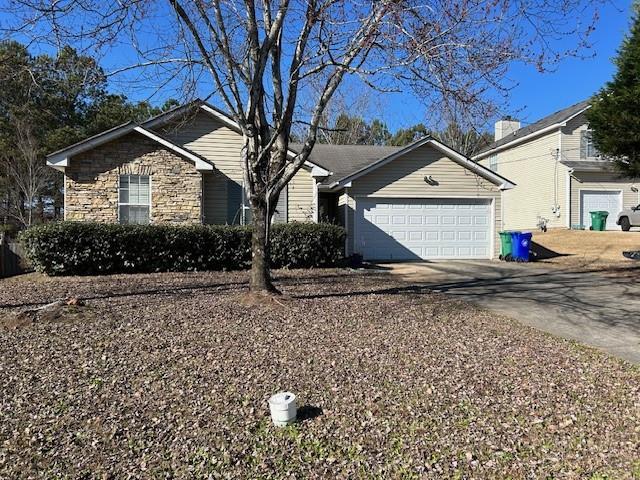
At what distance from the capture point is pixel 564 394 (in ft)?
14.9

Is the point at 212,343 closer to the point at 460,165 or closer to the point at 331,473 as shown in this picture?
the point at 331,473

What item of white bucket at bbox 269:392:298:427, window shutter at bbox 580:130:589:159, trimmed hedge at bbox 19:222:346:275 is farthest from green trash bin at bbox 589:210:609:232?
white bucket at bbox 269:392:298:427

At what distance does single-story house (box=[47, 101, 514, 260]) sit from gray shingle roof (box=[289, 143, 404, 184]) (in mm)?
129

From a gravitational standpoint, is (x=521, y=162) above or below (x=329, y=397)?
above

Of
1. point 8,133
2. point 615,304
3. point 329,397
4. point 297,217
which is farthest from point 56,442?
point 8,133

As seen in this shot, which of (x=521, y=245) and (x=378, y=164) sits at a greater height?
(x=378, y=164)

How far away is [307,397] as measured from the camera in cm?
435

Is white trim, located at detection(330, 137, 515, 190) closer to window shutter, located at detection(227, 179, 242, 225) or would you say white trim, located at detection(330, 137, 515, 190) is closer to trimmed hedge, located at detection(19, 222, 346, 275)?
trimmed hedge, located at detection(19, 222, 346, 275)

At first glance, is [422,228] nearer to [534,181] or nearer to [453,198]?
[453,198]

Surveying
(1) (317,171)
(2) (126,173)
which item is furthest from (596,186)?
(2) (126,173)

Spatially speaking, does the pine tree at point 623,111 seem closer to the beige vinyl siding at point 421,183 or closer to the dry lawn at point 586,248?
the dry lawn at point 586,248

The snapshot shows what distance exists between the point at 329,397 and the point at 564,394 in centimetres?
213

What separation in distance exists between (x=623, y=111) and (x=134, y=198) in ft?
42.5

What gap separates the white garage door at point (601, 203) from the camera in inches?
957
